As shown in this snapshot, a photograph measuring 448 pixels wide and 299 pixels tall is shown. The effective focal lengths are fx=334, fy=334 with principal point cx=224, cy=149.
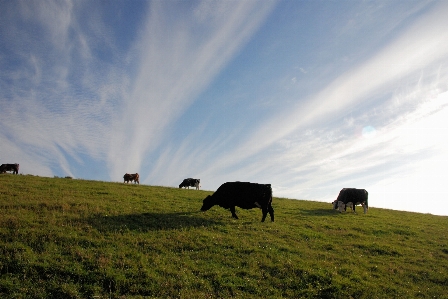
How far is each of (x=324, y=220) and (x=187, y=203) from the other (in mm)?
10705

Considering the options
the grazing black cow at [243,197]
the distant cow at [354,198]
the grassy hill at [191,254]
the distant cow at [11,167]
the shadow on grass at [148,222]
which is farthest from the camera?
the distant cow at [11,167]

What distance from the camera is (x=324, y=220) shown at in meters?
25.6

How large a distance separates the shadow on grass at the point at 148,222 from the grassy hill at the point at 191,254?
56 mm

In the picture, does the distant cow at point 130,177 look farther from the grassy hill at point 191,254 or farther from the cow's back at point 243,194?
the cow's back at point 243,194

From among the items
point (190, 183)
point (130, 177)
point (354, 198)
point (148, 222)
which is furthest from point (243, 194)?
point (130, 177)

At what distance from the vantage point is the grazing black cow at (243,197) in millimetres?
23172

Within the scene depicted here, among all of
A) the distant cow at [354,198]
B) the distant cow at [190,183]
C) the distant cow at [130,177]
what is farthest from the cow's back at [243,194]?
the distant cow at [130,177]

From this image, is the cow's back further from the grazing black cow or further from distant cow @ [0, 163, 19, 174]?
distant cow @ [0, 163, 19, 174]

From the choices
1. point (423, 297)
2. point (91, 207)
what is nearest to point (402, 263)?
point (423, 297)

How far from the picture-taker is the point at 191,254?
14438 millimetres

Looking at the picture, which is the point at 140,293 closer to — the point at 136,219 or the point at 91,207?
the point at 136,219

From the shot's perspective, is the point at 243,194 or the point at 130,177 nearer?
the point at 243,194

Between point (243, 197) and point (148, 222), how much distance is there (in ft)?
24.3

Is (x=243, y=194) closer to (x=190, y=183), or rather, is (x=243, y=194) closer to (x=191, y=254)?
(x=191, y=254)
